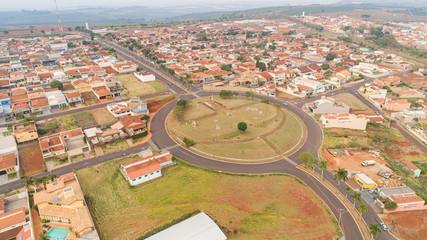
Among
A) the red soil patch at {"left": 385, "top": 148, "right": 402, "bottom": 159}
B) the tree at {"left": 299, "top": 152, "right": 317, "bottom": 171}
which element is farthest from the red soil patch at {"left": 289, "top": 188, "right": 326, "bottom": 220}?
the red soil patch at {"left": 385, "top": 148, "right": 402, "bottom": 159}

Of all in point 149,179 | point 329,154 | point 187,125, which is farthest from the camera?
point 187,125

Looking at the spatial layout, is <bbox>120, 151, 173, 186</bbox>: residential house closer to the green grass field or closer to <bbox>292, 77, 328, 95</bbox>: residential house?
the green grass field

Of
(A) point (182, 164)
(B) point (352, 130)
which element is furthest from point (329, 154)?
(A) point (182, 164)

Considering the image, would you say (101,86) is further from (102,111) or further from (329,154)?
(329,154)

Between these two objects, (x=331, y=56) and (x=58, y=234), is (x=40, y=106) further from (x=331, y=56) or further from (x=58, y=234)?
(x=331, y=56)

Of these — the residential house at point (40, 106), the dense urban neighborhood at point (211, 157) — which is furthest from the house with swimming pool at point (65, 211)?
the residential house at point (40, 106)

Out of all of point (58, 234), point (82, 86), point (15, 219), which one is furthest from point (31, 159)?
point (82, 86)
